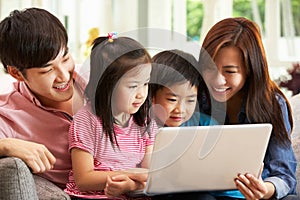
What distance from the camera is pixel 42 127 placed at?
205 cm

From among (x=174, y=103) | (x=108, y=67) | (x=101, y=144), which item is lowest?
(x=101, y=144)

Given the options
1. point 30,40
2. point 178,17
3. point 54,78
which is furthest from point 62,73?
point 178,17

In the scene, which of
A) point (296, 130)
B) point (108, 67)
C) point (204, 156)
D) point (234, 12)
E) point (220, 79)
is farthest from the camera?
point (234, 12)

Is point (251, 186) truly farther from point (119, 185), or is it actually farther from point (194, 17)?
point (194, 17)

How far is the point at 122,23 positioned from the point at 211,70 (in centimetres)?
244

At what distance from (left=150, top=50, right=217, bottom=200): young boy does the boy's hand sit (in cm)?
40

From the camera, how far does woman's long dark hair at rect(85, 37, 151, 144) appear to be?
1894 millimetres

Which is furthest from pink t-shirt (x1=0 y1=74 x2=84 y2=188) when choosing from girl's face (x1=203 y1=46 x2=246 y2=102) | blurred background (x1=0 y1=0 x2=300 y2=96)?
blurred background (x1=0 y1=0 x2=300 y2=96)

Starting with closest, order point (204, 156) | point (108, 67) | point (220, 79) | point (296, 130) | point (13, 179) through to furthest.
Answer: point (13, 179) → point (204, 156) → point (108, 67) → point (220, 79) → point (296, 130)

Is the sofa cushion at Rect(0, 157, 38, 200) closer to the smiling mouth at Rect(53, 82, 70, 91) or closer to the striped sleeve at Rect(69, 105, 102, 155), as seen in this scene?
the striped sleeve at Rect(69, 105, 102, 155)

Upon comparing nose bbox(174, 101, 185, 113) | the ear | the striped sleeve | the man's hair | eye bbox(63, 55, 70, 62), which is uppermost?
the man's hair

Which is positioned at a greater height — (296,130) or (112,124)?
(112,124)

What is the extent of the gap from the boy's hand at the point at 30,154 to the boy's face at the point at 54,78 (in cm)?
26

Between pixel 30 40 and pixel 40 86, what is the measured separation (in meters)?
0.14
